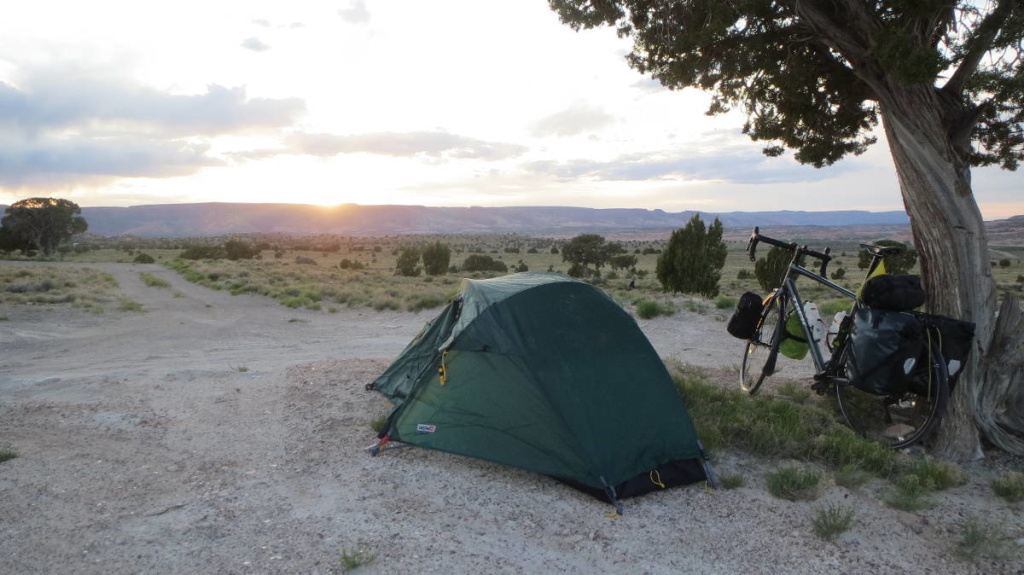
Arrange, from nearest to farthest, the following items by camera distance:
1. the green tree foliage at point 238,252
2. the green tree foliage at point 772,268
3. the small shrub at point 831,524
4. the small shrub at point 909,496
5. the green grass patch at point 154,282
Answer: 1. the small shrub at point 831,524
2. the small shrub at point 909,496
3. the green tree foliage at point 772,268
4. the green grass patch at point 154,282
5. the green tree foliage at point 238,252

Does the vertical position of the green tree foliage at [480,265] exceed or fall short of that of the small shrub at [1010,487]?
it falls short

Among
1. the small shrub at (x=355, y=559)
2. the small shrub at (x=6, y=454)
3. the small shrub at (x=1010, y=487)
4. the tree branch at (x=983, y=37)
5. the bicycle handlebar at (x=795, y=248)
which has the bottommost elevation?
the small shrub at (x=1010, y=487)

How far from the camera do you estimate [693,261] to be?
2239 centimetres

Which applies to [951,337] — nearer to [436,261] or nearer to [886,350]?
[886,350]

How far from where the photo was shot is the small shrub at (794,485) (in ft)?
17.1

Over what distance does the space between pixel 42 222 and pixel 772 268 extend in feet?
216

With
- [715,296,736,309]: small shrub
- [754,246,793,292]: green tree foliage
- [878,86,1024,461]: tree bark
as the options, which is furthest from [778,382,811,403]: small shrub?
[754,246,793,292]: green tree foliage

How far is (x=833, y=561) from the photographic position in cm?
430

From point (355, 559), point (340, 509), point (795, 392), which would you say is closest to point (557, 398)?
point (340, 509)

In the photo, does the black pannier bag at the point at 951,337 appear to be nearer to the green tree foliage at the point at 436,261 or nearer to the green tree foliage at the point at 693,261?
the green tree foliage at the point at 693,261

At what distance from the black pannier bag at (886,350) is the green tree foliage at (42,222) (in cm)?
6969

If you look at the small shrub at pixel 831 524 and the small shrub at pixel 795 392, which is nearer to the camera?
the small shrub at pixel 831 524

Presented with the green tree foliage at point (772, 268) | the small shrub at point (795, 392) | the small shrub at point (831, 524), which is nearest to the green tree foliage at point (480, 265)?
the green tree foliage at point (772, 268)

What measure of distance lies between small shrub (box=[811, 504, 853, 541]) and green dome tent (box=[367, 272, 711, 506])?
986 millimetres
